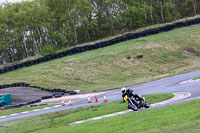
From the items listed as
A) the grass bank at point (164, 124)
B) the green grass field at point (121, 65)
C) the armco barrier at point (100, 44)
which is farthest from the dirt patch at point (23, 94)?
the grass bank at point (164, 124)

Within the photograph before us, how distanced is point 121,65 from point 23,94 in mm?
14320

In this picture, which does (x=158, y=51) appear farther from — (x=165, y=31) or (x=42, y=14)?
(x=42, y=14)

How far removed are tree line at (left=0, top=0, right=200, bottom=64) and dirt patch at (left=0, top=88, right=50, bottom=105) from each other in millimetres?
28103

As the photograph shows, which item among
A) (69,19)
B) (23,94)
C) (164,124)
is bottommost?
(23,94)

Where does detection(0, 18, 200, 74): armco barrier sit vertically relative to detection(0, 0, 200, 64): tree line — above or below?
below

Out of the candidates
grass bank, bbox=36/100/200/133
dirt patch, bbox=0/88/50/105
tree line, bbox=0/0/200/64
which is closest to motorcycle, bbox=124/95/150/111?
grass bank, bbox=36/100/200/133

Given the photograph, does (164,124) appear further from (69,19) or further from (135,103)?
(69,19)

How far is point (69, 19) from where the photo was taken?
2844 inches

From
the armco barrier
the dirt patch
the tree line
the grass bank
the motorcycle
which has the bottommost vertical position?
the dirt patch

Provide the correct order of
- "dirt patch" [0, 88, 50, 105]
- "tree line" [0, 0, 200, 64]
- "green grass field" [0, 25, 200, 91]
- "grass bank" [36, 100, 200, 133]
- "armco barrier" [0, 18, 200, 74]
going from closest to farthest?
"grass bank" [36, 100, 200, 133] < "dirt patch" [0, 88, 50, 105] < "green grass field" [0, 25, 200, 91] < "armco barrier" [0, 18, 200, 74] < "tree line" [0, 0, 200, 64]

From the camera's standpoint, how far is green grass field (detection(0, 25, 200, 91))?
40406 millimetres

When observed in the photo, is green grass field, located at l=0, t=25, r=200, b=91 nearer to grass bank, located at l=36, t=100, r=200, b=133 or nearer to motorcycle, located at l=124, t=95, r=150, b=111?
motorcycle, located at l=124, t=95, r=150, b=111

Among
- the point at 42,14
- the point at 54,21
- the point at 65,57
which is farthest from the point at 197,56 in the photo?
the point at 54,21

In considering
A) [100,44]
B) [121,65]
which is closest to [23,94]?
[121,65]
